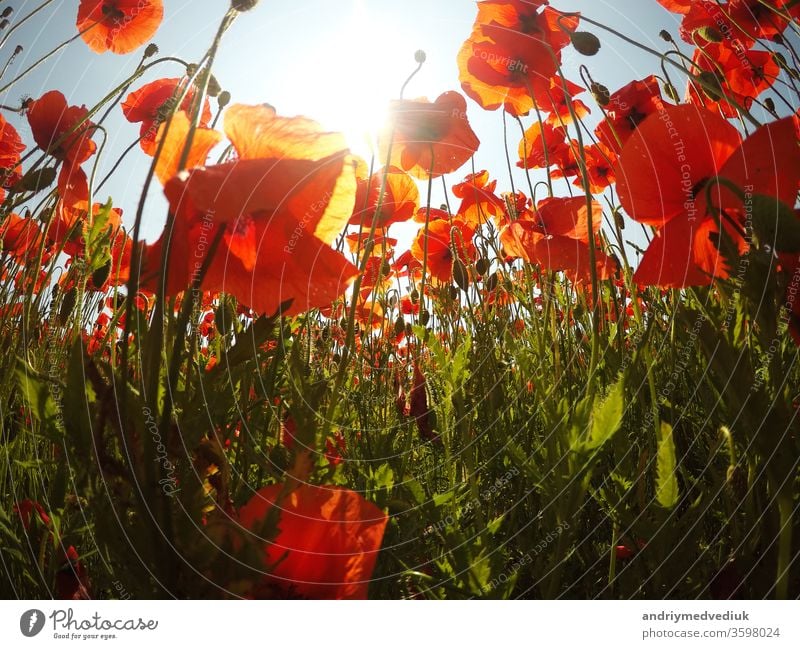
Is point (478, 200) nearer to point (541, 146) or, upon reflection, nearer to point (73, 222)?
point (541, 146)

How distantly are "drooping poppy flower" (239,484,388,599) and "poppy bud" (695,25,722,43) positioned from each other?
3.02ft

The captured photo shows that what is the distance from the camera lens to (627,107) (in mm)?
955

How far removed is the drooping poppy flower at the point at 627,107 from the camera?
937 millimetres

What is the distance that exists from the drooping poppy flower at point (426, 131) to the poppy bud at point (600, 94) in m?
0.21

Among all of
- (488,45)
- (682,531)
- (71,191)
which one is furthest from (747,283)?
(71,191)

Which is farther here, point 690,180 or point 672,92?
point 672,92

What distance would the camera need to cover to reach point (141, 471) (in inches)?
12.8

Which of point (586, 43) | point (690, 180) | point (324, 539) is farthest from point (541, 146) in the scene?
point (324, 539)

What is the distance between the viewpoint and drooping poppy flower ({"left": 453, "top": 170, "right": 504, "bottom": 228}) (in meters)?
1.38

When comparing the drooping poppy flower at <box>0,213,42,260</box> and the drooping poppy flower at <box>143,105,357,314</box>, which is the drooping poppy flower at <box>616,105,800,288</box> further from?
the drooping poppy flower at <box>0,213,42,260</box>

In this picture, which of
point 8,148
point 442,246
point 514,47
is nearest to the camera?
point 514,47

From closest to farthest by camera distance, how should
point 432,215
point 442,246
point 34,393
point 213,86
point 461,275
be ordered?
point 34,393, point 213,86, point 461,275, point 432,215, point 442,246

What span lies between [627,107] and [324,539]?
0.93 m

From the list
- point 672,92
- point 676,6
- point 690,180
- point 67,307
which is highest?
point 676,6
